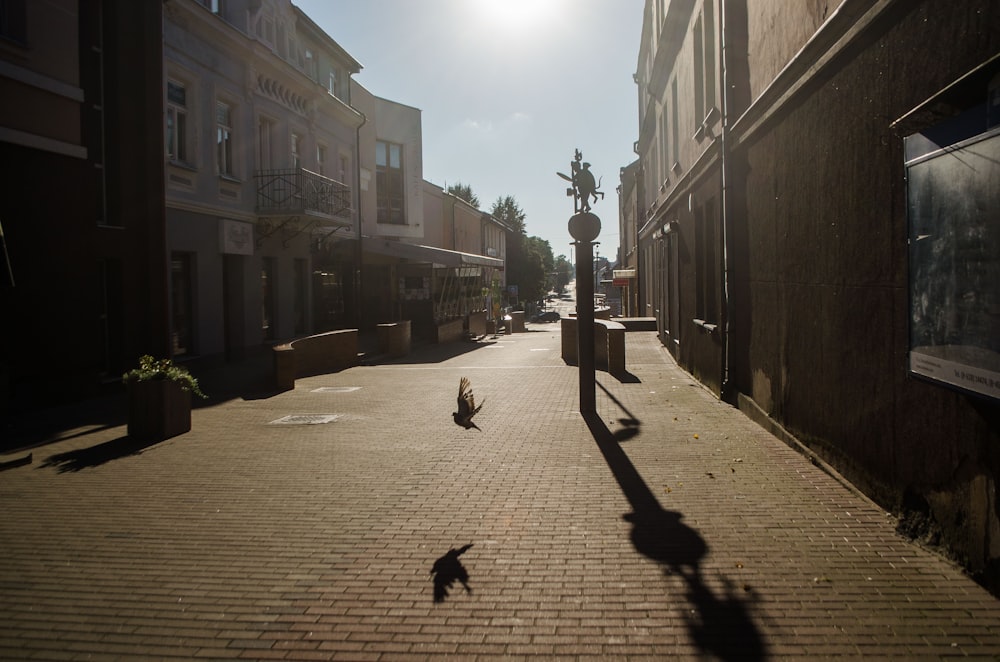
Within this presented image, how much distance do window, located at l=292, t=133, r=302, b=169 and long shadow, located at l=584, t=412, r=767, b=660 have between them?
713 inches

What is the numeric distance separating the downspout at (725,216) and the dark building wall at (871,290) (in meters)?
1.81

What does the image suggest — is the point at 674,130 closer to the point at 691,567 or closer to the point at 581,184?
the point at 581,184

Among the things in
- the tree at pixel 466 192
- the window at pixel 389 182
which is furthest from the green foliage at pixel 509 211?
the window at pixel 389 182

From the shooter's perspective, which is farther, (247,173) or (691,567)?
(247,173)

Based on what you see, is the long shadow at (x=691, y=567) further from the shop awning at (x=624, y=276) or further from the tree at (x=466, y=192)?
the tree at (x=466, y=192)

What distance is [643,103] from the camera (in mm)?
31500

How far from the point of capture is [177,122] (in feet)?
56.0

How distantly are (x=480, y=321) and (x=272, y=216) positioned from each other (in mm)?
11959

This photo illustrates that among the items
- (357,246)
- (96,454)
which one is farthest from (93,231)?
(357,246)

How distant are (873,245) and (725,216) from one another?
5.10m

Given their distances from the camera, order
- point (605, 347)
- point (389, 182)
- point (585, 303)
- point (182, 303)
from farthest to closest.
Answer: point (389, 182) < point (182, 303) < point (605, 347) < point (585, 303)

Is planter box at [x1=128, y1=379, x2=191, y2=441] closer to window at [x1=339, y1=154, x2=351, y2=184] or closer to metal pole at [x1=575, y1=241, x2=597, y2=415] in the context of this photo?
metal pole at [x1=575, y1=241, x2=597, y2=415]

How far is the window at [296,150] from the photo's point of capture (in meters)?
23.1

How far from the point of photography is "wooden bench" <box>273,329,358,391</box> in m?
13.9
